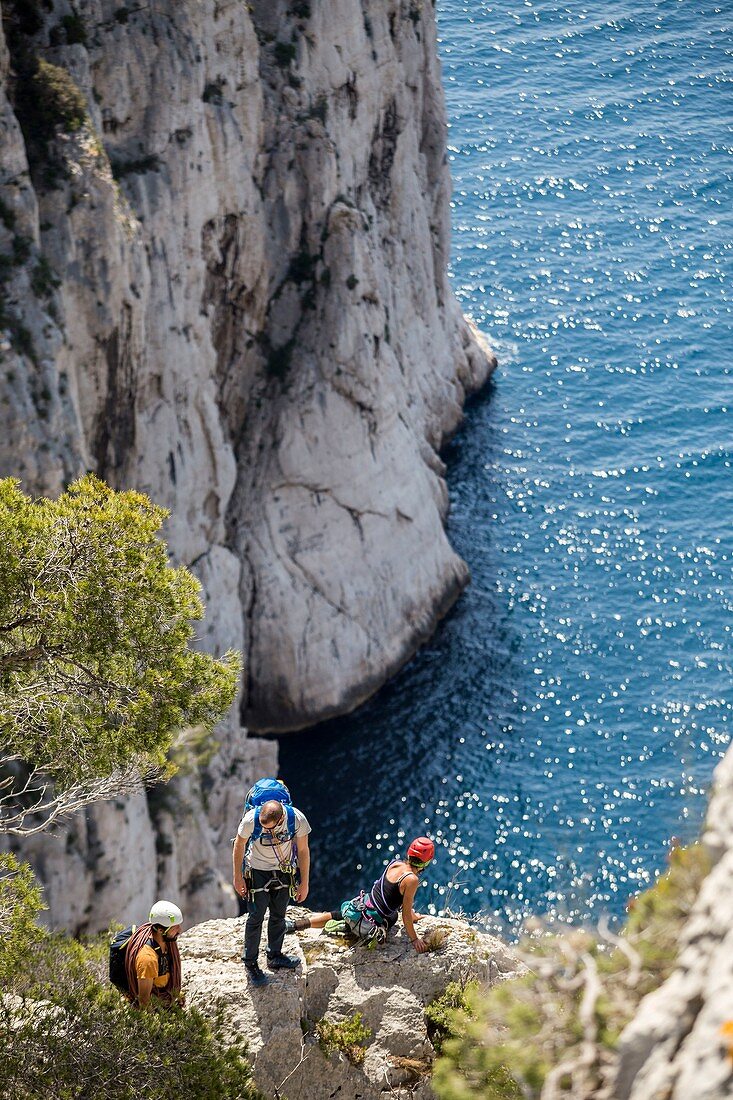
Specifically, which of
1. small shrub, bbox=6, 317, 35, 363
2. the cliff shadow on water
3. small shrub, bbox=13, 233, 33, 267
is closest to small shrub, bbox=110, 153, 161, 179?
small shrub, bbox=13, 233, 33, 267

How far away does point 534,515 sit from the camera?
6094 centimetres

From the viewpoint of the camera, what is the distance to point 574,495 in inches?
2429

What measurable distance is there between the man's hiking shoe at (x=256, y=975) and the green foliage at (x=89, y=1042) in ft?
3.97

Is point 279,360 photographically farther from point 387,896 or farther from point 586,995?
point 586,995

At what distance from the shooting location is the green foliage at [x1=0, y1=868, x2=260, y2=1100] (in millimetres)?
14969

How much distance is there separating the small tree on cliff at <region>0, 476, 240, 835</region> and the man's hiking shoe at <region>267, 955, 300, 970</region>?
338cm

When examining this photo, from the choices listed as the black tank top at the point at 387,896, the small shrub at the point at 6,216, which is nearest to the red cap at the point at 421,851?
the black tank top at the point at 387,896

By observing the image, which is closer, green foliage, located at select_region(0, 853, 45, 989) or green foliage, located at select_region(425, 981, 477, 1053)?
green foliage, located at select_region(0, 853, 45, 989)

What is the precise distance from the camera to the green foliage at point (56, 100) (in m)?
34.3

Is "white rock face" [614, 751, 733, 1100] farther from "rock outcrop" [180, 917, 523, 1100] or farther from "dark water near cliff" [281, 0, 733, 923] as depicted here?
"dark water near cliff" [281, 0, 733, 923]

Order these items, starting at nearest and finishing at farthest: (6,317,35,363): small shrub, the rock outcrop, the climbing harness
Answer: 1. the rock outcrop
2. the climbing harness
3. (6,317,35,363): small shrub

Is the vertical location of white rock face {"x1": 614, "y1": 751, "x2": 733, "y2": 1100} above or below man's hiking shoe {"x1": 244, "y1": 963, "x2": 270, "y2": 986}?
above

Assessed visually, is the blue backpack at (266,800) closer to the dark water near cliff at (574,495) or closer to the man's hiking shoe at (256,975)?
the man's hiking shoe at (256,975)

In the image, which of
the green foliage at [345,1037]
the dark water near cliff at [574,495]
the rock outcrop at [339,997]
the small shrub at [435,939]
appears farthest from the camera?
the dark water near cliff at [574,495]
